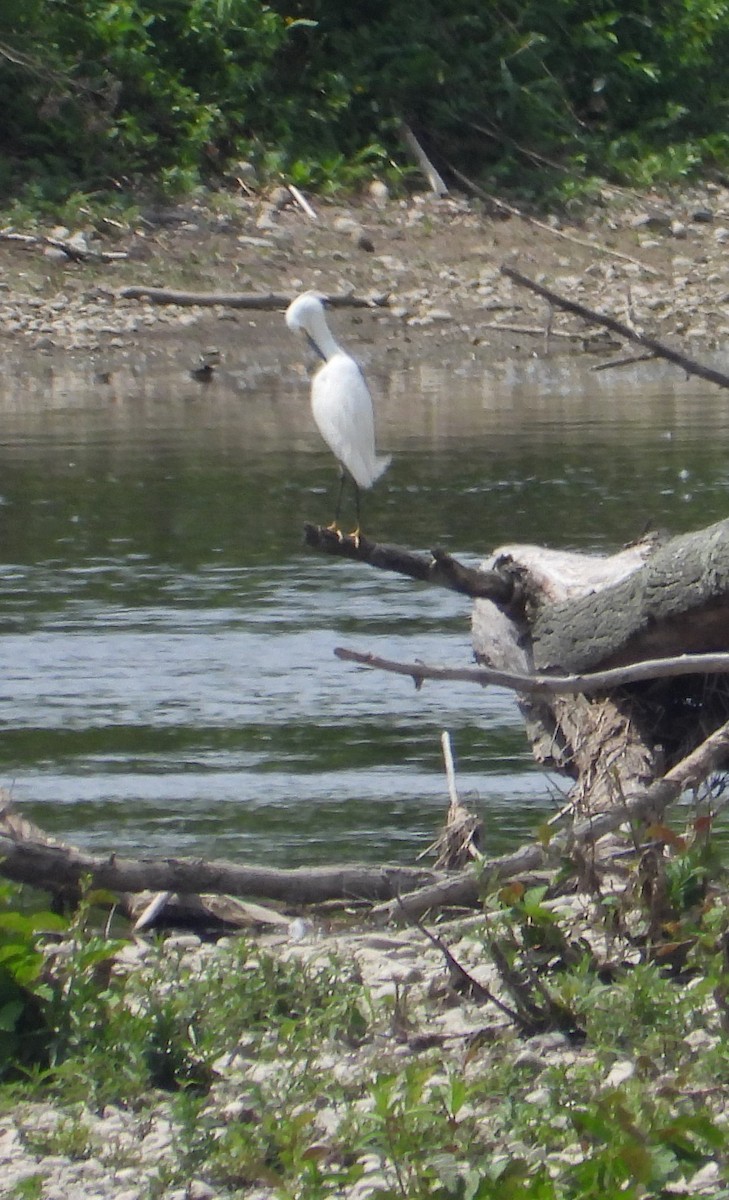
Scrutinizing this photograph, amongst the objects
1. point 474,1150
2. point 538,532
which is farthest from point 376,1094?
point 538,532

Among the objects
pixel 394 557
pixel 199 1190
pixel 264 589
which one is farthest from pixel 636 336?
pixel 264 589

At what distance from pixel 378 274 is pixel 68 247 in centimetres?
319

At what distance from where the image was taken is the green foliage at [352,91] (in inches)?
914

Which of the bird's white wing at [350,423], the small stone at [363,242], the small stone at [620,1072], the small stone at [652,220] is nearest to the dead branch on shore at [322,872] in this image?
the small stone at [620,1072]

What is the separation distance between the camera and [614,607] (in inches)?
247

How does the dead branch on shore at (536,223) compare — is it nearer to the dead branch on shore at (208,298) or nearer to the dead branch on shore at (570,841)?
the dead branch on shore at (208,298)

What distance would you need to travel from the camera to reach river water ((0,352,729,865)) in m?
7.44

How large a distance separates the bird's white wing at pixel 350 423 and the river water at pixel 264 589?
3.14 feet

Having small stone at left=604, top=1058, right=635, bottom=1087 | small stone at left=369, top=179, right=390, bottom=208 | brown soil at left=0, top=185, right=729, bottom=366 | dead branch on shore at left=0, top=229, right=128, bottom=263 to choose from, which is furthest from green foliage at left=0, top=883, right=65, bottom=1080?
small stone at left=369, top=179, right=390, bottom=208

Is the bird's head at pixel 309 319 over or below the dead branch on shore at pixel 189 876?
over

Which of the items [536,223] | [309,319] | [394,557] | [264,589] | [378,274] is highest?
[536,223]

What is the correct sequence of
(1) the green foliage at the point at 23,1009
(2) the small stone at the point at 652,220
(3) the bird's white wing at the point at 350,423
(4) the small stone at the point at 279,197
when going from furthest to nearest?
(2) the small stone at the point at 652,220, (4) the small stone at the point at 279,197, (3) the bird's white wing at the point at 350,423, (1) the green foliage at the point at 23,1009

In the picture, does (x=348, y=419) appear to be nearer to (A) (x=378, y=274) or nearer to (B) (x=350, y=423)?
(B) (x=350, y=423)

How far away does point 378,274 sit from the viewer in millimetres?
22062
